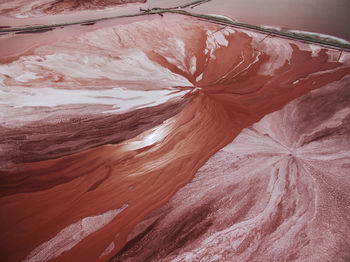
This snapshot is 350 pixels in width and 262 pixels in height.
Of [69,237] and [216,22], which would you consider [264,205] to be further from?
[216,22]

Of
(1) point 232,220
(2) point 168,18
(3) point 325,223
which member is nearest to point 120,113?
(1) point 232,220

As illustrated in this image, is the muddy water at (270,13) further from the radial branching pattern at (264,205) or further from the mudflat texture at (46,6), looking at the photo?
the radial branching pattern at (264,205)

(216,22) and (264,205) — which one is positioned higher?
(216,22)

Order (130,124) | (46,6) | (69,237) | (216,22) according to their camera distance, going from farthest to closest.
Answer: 1. (46,6)
2. (216,22)
3. (130,124)
4. (69,237)

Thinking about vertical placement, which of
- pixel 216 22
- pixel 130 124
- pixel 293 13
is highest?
pixel 293 13

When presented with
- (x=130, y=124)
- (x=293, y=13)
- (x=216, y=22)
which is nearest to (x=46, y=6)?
(x=216, y=22)

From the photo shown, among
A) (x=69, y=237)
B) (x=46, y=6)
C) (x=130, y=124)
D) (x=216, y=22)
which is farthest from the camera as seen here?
(x=46, y=6)

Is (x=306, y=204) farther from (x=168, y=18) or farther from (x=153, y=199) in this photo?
(x=168, y=18)

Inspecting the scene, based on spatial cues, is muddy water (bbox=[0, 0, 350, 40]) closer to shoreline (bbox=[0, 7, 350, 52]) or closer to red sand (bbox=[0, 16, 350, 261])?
shoreline (bbox=[0, 7, 350, 52])
